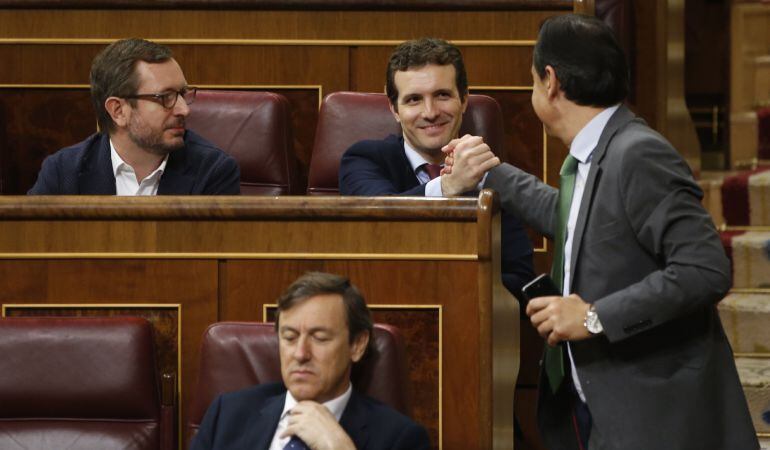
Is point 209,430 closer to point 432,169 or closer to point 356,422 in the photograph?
point 356,422

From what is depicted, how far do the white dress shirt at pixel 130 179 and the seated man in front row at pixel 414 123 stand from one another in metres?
0.19

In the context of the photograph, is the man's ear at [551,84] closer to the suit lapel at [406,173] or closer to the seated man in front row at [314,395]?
the seated man in front row at [314,395]

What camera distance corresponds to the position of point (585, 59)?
976 mm

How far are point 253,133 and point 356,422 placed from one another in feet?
1.94

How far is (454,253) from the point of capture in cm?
109

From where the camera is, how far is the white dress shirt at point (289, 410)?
0.97 metres

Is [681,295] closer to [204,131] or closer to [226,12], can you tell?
[204,131]

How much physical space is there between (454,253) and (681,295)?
23 centimetres

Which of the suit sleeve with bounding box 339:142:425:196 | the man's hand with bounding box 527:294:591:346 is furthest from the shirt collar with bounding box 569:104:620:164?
the suit sleeve with bounding box 339:142:425:196

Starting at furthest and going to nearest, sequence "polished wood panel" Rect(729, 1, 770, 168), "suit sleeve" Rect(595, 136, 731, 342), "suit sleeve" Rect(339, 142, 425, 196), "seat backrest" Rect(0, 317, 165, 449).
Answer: "polished wood panel" Rect(729, 1, 770, 168)
"suit sleeve" Rect(339, 142, 425, 196)
"seat backrest" Rect(0, 317, 165, 449)
"suit sleeve" Rect(595, 136, 731, 342)

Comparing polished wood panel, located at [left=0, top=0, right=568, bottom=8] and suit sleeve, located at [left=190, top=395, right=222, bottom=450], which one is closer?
suit sleeve, located at [left=190, top=395, right=222, bottom=450]

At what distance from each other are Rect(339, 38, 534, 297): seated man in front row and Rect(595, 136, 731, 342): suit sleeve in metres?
0.42

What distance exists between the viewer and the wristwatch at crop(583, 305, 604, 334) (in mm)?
935

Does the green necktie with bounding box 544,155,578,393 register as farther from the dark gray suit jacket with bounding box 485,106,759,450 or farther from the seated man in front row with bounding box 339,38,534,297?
the seated man in front row with bounding box 339,38,534,297
